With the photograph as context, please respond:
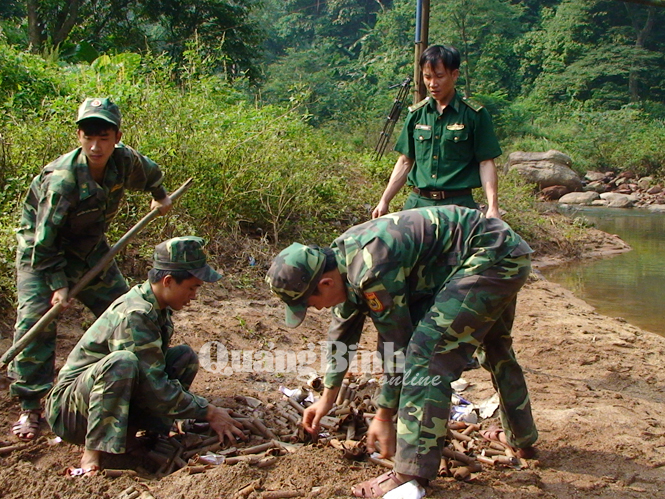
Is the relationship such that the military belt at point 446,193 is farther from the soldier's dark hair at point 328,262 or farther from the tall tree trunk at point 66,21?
the tall tree trunk at point 66,21

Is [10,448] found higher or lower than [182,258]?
lower

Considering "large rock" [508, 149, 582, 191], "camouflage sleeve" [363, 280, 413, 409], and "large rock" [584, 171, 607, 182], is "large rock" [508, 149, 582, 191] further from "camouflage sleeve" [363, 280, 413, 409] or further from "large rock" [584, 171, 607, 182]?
"camouflage sleeve" [363, 280, 413, 409]

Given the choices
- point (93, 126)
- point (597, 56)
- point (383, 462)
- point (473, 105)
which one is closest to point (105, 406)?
point (383, 462)

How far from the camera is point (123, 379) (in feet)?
11.8

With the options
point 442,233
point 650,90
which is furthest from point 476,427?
point 650,90

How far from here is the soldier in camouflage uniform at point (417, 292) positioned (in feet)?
10.1

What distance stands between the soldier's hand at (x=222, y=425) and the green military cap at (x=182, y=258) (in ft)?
2.75

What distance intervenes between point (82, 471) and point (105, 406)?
16.5 inches

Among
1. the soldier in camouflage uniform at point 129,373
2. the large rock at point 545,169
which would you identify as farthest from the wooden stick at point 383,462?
the large rock at point 545,169

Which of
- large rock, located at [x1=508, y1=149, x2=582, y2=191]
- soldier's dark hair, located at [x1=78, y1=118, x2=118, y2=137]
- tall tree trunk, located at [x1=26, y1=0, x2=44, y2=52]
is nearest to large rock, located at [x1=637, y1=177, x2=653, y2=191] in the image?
large rock, located at [x1=508, y1=149, x2=582, y2=191]

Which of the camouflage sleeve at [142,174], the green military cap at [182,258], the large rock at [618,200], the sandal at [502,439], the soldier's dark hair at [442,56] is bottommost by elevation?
the sandal at [502,439]

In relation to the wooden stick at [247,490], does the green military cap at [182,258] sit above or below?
above

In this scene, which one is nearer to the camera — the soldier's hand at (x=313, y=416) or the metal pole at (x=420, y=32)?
the soldier's hand at (x=313, y=416)

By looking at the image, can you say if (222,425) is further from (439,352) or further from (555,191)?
(555,191)
